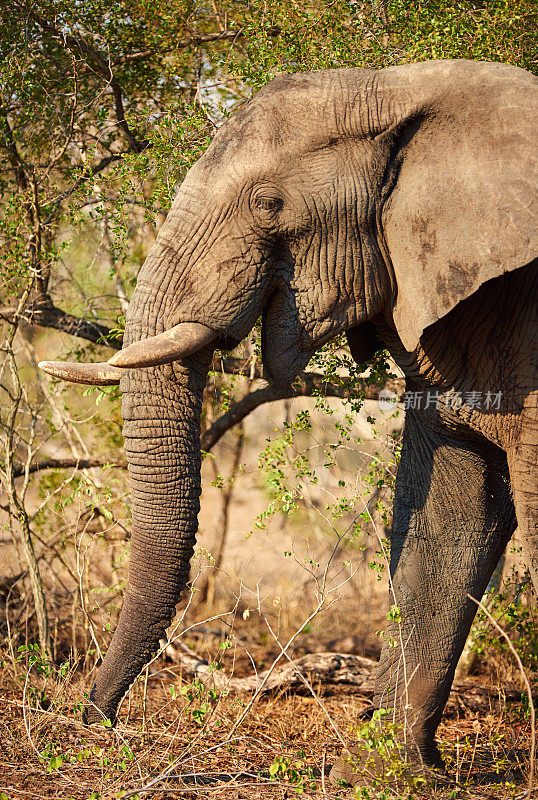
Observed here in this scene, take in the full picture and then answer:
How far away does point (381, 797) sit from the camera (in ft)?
10.0

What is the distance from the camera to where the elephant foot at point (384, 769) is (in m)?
3.16

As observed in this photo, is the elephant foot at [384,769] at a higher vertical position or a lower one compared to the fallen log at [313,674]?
higher

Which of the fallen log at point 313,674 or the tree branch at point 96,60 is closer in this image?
the fallen log at point 313,674

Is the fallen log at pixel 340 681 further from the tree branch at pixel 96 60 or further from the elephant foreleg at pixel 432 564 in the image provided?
the tree branch at pixel 96 60

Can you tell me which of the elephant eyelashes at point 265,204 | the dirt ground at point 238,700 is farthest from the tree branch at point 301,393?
the elephant eyelashes at point 265,204

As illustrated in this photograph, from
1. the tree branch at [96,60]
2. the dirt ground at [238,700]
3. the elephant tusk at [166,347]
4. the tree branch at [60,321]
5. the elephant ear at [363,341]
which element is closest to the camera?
the elephant tusk at [166,347]

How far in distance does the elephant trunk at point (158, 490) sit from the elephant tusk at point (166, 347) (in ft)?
0.61

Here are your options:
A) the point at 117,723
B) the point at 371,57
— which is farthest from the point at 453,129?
the point at 117,723

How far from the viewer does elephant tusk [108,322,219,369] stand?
9.66 feet

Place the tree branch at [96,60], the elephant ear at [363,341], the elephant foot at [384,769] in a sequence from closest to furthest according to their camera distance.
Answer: the elephant foot at [384,769]
the elephant ear at [363,341]
the tree branch at [96,60]

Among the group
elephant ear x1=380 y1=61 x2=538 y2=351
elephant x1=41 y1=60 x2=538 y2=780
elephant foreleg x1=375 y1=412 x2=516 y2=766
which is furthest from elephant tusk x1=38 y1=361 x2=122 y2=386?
elephant foreleg x1=375 y1=412 x2=516 y2=766

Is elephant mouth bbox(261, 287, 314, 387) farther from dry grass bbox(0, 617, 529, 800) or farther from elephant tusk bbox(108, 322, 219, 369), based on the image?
dry grass bbox(0, 617, 529, 800)

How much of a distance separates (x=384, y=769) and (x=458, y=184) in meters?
2.29

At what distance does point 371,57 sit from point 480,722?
3.76m
